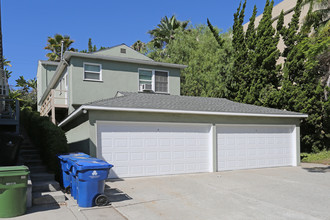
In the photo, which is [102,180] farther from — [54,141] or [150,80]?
[150,80]

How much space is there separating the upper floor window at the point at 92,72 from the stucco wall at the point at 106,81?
0.18 m

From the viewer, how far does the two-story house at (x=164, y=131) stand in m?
10.2

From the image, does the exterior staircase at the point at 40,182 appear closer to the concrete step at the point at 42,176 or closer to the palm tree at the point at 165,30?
the concrete step at the point at 42,176

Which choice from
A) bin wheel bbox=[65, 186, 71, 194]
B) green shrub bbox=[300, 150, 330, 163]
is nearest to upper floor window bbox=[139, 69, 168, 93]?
green shrub bbox=[300, 150, 330, 163]

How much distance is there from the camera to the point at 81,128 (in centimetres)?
1120

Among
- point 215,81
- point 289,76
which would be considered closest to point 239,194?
point 289,76

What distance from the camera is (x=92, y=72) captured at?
53.3 feet

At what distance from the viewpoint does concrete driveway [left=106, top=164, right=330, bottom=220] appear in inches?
237

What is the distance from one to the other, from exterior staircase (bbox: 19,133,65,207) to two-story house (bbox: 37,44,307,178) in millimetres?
1636

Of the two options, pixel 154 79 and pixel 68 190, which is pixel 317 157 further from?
pixel 68 190

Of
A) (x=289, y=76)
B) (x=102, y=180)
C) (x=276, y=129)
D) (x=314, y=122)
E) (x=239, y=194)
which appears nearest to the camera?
(x=102, y=180)

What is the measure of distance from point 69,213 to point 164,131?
18.4 feet

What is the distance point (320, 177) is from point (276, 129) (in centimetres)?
349

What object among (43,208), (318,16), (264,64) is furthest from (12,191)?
(318,16)
